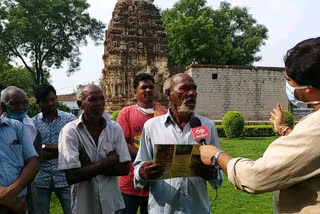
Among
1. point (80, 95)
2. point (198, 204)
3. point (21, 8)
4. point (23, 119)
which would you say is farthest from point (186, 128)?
point (21, 8)

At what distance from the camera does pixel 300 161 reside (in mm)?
1380

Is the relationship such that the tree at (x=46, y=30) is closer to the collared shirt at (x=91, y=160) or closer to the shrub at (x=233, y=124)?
the shrub at (x=233, y=124)

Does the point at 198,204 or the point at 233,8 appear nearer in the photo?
the point at 198,204

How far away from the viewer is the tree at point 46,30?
83.9 ft

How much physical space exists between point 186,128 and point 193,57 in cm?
2944

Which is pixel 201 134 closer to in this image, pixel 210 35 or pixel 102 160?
pixel 102 160

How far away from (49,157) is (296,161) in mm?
3039

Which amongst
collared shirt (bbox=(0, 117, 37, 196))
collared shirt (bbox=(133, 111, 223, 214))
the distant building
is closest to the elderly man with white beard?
collared shirt (bbox=(133, 111, 223, 214))

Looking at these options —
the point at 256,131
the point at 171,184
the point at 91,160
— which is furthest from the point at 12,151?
the point at 256,131

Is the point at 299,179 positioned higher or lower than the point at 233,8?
lower

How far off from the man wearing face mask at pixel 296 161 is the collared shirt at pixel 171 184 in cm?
82

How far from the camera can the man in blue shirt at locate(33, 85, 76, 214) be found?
3.69 metres

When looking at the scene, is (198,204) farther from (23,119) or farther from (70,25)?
(70,25)

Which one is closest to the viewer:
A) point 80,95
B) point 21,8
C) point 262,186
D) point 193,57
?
point 262,186
